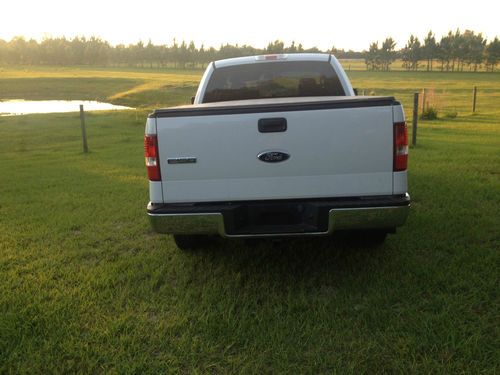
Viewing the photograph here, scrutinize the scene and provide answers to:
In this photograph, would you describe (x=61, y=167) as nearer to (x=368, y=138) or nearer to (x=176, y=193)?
(x=176, y=193)

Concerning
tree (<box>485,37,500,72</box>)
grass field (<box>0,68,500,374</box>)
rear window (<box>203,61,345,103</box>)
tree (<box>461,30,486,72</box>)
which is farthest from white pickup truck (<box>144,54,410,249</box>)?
tree (<box>461,30,486,72</box>)

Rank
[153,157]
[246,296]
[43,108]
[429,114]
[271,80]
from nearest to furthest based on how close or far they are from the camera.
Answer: [153,157] → [246,296] → [271,80] → [429,114] → [43,108]

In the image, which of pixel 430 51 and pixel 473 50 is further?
pixel 430 51

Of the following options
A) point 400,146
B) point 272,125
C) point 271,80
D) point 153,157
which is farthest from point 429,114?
point 153,157

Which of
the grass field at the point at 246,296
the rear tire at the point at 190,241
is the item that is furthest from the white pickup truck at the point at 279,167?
the rear tire at the point at 190,241

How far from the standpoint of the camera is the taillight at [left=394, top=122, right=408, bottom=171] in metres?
3.15

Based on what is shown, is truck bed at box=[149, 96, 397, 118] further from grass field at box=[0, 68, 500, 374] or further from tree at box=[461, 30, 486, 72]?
tree at box=[461, 30, 486, 72]

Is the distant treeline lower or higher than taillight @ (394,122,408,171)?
higher

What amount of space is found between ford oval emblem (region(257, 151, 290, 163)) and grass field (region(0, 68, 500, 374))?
1.04 metres

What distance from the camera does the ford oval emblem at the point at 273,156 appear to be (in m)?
3.21

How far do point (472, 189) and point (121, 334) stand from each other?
204 inches

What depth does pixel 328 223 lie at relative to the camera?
127 inches

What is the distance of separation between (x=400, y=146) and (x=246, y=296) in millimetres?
1561

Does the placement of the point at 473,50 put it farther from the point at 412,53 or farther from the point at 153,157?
the point at 153,157
